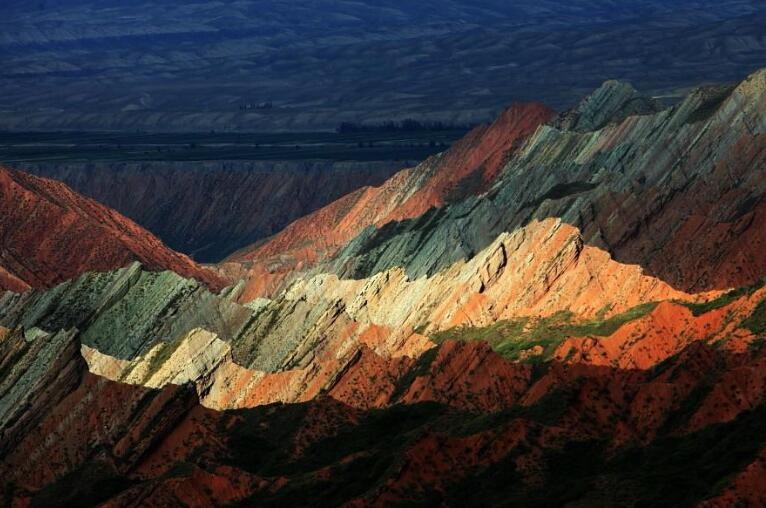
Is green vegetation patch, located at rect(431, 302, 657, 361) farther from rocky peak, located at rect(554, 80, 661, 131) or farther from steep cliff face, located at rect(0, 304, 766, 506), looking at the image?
rocky peak, located at rect(554, 80, 661, 131)

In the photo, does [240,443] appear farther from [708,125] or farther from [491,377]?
[708,125]

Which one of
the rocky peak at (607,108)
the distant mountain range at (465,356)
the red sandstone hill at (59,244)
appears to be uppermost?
the distant mountain range at (465,356)

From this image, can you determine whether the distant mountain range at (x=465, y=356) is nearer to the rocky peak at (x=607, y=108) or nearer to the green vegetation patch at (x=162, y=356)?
the green vegetation patch at (x=162, y=356)

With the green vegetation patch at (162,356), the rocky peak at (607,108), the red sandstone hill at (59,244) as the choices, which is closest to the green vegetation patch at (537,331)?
the green vegetation patch at (162,356)

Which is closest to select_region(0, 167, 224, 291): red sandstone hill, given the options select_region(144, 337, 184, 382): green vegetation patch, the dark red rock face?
select_region(144, 337, 184, 382): green vegetation patch

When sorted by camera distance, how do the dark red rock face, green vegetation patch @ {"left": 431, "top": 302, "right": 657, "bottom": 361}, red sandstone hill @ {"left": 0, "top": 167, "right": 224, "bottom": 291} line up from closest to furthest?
the dark red rock face, green vegetation patch @ {"left": 431, "top": 302, "right": 657, "bottom": 361}, red sandstone hill @ {"left": 0, "top": 167, "right": 224, "bottom": 291}

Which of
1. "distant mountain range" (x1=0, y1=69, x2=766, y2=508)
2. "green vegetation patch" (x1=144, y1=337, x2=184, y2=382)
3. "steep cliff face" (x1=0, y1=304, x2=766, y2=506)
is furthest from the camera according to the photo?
"green vegetation patch" (x1=144, y1=337, x2=184, y2=382)

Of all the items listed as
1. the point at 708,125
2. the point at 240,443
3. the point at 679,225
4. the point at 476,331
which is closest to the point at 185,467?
the point at 240,443
